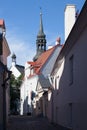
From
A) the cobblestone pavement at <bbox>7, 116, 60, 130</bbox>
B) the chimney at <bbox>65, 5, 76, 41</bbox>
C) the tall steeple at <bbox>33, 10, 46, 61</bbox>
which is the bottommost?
the cobblestone pavement at <bbox>7, 116, 60, 130</bbox>

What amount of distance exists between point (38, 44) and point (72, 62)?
57.2 meters

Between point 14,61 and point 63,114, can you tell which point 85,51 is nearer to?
point 63,114

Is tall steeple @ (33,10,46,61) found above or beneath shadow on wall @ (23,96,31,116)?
above

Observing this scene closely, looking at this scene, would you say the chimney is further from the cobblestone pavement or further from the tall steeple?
the tall steeple

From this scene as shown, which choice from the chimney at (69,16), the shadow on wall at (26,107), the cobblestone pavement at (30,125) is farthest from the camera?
the shadow on wall at (26,107)

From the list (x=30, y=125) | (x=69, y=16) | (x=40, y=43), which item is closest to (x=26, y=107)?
(x=40, y=43)

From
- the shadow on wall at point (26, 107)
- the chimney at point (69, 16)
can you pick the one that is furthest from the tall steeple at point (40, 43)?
the chimney at point (69, 16)

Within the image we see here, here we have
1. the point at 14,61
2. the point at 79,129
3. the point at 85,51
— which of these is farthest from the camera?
the point at 14,61

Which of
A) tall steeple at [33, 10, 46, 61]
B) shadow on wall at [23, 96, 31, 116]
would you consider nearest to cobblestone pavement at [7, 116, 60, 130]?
shadow on wall at [23, 96, 31, 116]

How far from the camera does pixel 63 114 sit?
24.6 m

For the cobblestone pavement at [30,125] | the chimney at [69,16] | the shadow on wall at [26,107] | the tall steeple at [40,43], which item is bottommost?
the cobblestone pavement at [30,125]

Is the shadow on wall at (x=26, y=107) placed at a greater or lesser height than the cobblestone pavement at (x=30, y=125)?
greater

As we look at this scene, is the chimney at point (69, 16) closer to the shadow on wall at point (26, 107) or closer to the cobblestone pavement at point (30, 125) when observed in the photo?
the cobblestone pavement at point (30, 125)

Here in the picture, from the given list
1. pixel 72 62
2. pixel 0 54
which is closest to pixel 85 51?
pixel 72 62
